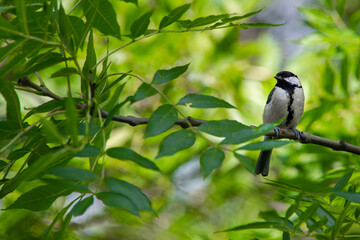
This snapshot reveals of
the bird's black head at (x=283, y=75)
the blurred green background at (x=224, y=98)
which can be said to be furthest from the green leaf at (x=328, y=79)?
the bird's black head at (x=283, y=75)

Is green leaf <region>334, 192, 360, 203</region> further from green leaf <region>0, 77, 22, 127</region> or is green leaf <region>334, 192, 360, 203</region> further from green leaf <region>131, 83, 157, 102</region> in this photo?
green leaf <region>0, 77, 22, 127</region>

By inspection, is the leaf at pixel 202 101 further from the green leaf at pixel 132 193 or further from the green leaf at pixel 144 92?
the green leaf at pixel 132 193

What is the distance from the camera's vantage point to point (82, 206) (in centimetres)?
127

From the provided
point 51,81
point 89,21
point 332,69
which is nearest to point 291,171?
point 332,69

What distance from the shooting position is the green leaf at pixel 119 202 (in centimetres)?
114

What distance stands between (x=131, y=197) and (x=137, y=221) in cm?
253

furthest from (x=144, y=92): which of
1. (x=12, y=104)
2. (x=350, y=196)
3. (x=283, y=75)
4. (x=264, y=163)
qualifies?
(x=283, y=75)

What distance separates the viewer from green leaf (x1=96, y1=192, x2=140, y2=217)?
1.14m

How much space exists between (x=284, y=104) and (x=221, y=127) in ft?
7.07

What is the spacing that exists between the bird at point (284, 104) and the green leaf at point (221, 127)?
1.92 metres

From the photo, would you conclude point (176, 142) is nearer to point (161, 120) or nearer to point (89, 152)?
point (161, 120)

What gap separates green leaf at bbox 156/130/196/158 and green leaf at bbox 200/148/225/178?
6 cm

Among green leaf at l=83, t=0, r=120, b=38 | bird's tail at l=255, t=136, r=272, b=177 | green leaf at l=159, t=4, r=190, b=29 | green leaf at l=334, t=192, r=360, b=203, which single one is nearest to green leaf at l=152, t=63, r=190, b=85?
green leaf at l=159, t=4, r=190, b=29

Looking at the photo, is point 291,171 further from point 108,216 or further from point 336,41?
point 108,216
